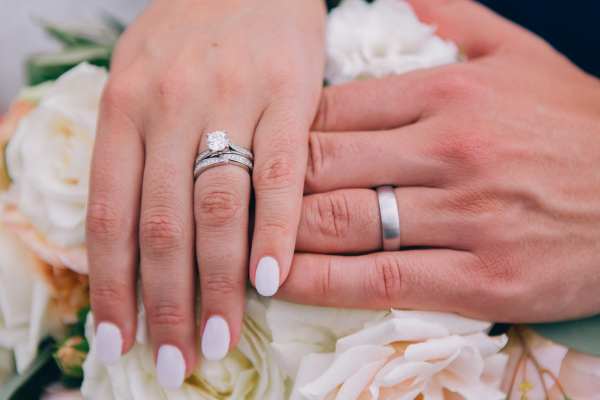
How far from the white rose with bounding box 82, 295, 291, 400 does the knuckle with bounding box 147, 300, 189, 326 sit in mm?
38

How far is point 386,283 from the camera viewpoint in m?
0.62

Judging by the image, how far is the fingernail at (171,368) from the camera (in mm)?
620

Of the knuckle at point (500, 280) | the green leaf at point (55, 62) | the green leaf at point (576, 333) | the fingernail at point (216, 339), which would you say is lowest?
the green leaf at point (576, 333)

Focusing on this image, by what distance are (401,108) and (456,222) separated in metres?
0.18

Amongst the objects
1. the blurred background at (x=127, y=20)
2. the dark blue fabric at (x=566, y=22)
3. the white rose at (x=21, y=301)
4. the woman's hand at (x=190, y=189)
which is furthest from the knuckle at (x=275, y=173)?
the dark blue fabric at (x=566, y=22)

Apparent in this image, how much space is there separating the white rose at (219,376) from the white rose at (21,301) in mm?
98

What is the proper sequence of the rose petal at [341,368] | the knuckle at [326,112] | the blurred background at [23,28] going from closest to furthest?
the rose petal at [341,368] → the knuckle at [326,112] → the blurred background at [23,28]

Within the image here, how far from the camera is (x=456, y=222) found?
2.16 feet

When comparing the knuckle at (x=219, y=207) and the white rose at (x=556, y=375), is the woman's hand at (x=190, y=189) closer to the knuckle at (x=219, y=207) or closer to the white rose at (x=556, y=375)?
the knuckle at (x=219, y=207)

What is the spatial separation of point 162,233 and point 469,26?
0.61 meters

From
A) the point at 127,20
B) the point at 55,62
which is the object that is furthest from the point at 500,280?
the point at 127,20

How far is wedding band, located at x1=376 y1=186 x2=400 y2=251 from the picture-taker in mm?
651

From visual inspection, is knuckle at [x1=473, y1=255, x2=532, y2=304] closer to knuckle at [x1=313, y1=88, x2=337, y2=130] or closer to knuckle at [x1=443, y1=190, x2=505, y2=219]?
knuckle at [x1=443, y1=190, x2=505, y2=219]

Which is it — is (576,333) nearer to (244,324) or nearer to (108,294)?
(244,324)
